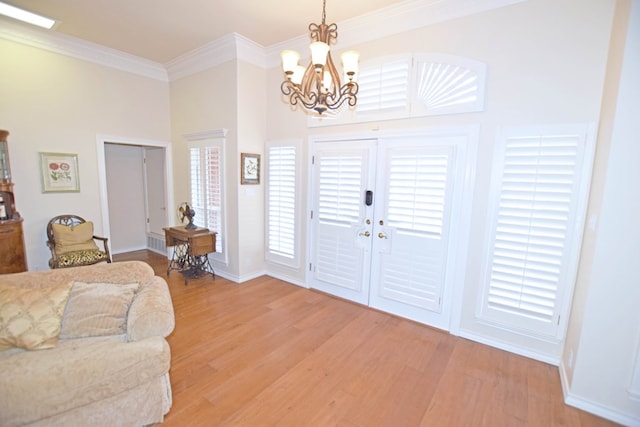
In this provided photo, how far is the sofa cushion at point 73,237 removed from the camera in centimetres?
367

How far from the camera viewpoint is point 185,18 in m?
3.27

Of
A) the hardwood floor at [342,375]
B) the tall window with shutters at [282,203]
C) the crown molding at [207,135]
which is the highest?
the crown molding at [207,135]

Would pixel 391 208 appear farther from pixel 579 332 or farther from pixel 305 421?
pixel 305 421

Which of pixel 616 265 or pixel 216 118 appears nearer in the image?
pixel 616 265

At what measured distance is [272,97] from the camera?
4176 mm

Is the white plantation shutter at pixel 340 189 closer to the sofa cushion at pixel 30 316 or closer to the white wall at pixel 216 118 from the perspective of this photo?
the white wall at pixel 216 118

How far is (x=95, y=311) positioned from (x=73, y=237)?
2.51 metres

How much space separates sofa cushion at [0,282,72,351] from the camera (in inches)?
67.2

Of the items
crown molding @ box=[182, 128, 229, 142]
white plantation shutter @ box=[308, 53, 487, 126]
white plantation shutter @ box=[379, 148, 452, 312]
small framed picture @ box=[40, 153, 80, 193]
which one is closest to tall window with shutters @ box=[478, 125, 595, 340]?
white plantation shutter @ box=[379, 148, 452, 312]

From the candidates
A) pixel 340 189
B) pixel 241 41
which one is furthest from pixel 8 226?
pixel 340 189

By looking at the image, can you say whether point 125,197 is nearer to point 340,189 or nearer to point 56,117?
point 56,117

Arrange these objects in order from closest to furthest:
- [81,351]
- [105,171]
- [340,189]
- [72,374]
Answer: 1. [72,374]
2. [81,351]
3. [340,189]
4. [105,171]

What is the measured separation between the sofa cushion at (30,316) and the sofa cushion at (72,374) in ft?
0.27

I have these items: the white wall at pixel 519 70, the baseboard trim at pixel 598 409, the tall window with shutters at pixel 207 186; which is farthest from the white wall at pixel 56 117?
the baseboard trim at pixel 598 409
